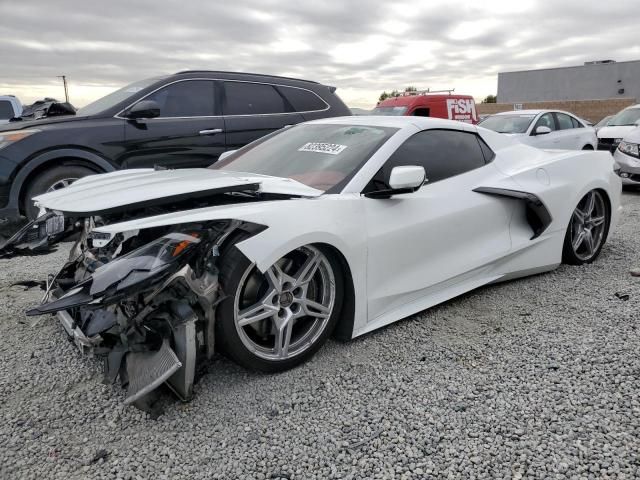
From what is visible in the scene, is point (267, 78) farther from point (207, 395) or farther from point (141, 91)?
point (207, 395)

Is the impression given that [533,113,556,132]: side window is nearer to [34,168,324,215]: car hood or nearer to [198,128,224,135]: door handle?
[198,128,224,135]: door handle

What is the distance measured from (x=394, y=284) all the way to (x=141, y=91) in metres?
4.17

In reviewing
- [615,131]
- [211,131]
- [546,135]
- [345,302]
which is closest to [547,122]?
[546,135]

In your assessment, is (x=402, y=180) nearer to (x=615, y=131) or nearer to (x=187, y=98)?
(x=187, y=98)

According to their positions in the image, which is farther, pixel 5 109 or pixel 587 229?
pixel 5 109

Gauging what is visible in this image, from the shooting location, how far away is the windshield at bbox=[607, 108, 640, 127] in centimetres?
1155

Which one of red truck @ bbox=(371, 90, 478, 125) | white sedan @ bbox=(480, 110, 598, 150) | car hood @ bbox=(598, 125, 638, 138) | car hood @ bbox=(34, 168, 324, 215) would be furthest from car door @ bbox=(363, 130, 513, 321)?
car hood @ bbox=(598, 125, 638, 138)

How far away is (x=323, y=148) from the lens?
3420 millimetres

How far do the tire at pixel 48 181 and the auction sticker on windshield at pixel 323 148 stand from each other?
3.11m

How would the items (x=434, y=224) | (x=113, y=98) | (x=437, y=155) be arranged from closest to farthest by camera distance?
(x=434, y=224) < (x=437, y=155) < (x=113, y=98)

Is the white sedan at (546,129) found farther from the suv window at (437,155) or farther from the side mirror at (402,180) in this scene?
the side mirror at (402,180)

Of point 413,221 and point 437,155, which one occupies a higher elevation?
point 437,155

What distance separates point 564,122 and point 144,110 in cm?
902


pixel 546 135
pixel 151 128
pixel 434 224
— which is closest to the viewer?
pixel 434 224
